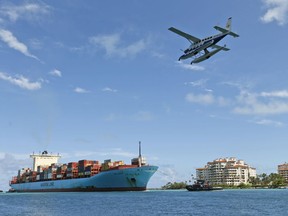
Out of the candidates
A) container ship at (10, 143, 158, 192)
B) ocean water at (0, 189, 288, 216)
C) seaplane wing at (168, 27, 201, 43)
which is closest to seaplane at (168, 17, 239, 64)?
seaplane wing at (168, 27, 201, 43)

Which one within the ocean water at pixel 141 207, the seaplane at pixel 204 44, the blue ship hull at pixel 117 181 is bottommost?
the ocean water at pixel 141 207

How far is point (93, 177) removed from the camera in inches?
4481

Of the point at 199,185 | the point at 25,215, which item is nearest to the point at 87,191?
the point at 199,185

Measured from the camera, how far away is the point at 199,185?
14712 centimetres

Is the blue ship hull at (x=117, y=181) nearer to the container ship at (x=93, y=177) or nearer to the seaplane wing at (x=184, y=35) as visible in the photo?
the container ship at (x=93, y=177)

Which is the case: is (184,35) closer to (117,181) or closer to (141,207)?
(141,207)

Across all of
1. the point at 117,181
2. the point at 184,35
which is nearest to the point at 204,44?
the point at 184,35

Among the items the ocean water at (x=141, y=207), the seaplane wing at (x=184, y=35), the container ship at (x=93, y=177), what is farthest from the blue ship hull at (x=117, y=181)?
the seaplane wing at (x=184, y=35)

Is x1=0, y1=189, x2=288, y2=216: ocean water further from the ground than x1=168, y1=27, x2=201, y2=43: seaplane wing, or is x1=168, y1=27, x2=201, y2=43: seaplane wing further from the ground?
x1=168, y1=27, x2=201, y2=43: seaplane wing

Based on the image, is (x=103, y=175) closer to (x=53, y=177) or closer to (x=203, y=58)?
(x=53, y=177)

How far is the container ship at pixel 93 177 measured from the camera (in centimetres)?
10662

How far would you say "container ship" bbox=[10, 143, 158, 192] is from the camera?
10662cm

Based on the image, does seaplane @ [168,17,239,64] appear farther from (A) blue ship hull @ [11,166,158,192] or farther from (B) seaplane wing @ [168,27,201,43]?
(A) blue ship hull @ [11,166,158,192]

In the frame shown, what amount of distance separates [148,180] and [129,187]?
625 cm
